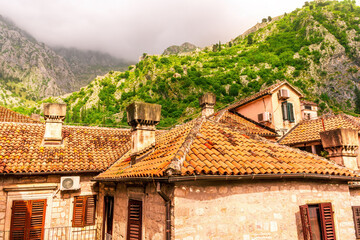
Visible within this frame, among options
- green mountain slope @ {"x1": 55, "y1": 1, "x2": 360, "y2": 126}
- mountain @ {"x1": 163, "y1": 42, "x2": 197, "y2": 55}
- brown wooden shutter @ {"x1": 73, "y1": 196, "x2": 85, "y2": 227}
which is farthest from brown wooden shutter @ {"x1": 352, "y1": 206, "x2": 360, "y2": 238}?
mountain @ {"x1": 163, "y1": 42, "x2": 197, "y2": 55}

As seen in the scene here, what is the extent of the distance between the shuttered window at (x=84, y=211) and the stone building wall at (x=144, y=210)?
2501mm

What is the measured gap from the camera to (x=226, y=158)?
6.14 metres

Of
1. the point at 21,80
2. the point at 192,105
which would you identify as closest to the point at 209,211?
the point at 192,105

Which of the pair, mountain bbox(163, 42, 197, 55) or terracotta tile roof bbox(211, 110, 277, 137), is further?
mountain bbox(163, 42, 197, 55)

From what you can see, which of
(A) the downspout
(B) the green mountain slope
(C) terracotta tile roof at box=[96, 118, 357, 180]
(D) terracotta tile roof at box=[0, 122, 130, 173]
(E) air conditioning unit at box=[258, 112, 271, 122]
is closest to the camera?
(A) the downspout

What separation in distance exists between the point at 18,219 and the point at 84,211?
2463mm

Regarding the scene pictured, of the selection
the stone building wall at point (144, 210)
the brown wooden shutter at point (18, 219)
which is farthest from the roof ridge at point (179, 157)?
the brown wooden shutter at point (18, 219)

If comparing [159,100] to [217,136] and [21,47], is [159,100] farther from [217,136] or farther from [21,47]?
[21,47]

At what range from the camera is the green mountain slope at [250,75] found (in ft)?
196

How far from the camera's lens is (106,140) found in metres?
13.7

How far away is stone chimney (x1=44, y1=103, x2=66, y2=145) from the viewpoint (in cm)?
1191

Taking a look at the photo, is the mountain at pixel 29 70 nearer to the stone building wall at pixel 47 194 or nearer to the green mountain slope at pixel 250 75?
the green mountain slope at pixel 250 75

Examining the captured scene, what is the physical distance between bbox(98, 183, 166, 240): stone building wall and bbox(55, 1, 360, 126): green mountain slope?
4459 centimetres

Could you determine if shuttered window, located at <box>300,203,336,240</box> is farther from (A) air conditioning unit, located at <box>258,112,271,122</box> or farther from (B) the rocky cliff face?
(B) the rocky cliff face
